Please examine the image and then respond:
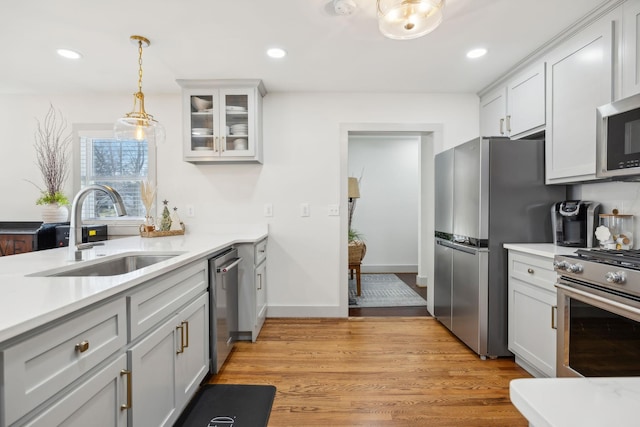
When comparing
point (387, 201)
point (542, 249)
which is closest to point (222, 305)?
point (542, 249)

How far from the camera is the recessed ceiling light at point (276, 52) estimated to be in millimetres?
2418

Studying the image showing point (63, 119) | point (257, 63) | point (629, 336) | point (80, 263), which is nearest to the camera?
point (629, 336)

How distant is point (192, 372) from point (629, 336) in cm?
214

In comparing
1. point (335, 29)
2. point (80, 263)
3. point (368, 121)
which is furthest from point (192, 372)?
point (368, 121)

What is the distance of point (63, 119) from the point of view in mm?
3312

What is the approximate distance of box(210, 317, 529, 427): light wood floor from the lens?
5.81 ft

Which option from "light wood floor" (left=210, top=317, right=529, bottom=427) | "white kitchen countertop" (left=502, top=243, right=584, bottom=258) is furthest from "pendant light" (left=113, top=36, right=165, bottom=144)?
"white kitchen countertop" (left=502, top=243, right=584, bottom=258)

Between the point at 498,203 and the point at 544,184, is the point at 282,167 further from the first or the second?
the point at 544,184

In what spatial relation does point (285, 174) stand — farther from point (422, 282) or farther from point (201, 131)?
point (422, 282)

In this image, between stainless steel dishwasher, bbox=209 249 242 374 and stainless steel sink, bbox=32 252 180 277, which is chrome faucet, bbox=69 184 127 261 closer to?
stainless steel sink, bbox=32 252 180 277

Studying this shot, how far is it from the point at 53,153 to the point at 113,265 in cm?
231

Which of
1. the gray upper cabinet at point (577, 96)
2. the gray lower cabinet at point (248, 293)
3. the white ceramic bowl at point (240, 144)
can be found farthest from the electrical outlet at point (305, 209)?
the gray upper cabinet at point (577, 96)

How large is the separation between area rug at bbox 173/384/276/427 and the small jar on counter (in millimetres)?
2304

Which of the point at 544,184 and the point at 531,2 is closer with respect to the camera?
the point at 531,2
